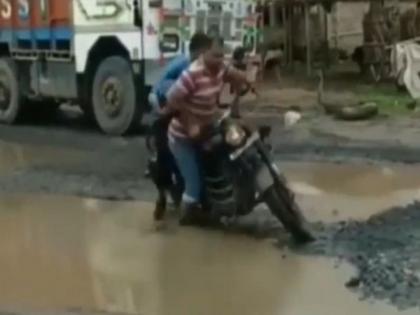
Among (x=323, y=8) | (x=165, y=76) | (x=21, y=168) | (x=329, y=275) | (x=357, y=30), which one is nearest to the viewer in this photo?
(x=329, y=275)

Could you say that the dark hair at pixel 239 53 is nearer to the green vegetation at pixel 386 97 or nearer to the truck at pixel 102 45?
the truck at pixel 102 45

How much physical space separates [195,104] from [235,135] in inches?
20.5

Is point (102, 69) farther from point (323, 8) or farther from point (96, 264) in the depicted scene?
point (323, 8)

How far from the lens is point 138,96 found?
51.1ft

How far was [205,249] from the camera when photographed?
8.55 metres

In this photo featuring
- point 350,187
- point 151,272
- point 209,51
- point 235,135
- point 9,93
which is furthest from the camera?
point 9,93

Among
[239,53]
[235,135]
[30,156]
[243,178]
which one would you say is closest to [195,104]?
[235,135]

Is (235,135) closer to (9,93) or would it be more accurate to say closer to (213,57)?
(213,57)

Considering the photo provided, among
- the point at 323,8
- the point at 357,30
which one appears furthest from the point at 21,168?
the point at 357,30

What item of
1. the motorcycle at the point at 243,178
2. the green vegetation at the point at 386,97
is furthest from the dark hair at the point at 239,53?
the motorcycle at the point at 243,178

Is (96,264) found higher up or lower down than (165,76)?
lower down

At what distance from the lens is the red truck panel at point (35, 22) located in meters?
16.4

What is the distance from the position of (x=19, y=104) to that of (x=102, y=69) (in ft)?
8.19

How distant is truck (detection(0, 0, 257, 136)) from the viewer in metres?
14.9
